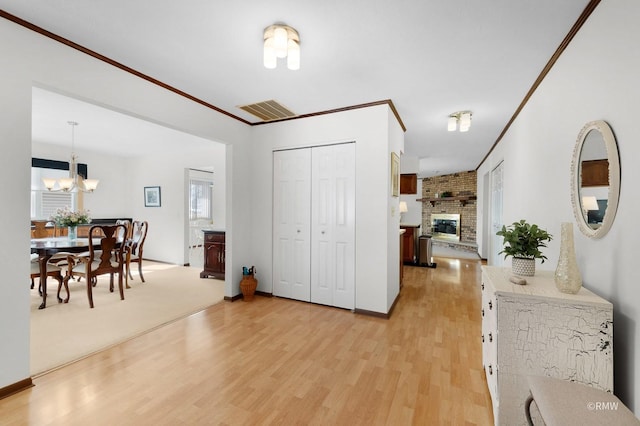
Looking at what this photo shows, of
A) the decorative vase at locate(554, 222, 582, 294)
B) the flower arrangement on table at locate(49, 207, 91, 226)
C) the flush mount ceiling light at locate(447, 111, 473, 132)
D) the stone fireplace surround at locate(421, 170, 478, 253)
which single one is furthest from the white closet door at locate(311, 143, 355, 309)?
the stone fireplace surround at locate(421, 170, 478, 253)

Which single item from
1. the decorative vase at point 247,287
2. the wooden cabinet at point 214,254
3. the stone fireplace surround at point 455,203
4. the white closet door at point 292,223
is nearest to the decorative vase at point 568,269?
the white closet door at point 292,223

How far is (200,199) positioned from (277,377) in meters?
5.67

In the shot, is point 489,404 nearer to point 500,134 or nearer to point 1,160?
point 1,160

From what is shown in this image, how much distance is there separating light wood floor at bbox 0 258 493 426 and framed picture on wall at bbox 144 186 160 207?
4.37m

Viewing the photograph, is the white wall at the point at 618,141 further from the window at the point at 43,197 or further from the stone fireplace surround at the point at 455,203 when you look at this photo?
the window at the point at 43,197

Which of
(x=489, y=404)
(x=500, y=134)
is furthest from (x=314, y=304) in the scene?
(x=500, y=134)

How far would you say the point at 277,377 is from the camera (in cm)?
211

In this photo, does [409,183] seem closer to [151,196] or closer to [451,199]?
[451,199]

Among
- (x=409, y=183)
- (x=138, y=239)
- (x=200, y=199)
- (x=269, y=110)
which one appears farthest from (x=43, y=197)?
(x=409, y=183)

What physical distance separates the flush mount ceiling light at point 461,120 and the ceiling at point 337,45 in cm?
18

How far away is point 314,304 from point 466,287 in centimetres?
267

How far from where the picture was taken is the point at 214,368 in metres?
2.22

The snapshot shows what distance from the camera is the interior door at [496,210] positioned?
507 centimetres

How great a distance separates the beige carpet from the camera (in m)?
2.50
